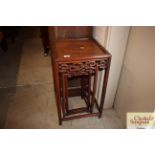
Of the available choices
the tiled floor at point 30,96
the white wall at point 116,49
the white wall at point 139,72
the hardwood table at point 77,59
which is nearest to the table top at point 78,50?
the hardwood table at point 77,59

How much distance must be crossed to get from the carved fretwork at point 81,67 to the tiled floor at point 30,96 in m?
0.65

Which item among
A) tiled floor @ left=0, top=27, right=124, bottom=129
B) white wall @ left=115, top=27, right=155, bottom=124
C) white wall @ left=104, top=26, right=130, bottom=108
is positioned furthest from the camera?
tiled floor @ left=0, top=27, right=124, bottom=129

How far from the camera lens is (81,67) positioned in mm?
1104

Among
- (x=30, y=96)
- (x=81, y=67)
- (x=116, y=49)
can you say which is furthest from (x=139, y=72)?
(x=30, y=96)

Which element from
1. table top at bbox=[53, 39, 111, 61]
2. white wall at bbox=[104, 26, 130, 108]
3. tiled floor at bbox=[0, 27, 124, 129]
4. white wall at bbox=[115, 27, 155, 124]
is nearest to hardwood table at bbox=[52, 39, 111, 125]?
table top at bbox=[53, 39, 111, 61]

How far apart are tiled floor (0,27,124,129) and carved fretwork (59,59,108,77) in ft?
2.14

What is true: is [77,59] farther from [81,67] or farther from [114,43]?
[114,43]

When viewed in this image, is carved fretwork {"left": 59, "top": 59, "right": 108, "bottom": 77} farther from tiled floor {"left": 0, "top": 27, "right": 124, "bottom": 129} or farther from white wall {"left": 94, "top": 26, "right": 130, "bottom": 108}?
tiled floor {"left": 0, "top": 27, "right": 124, "bottom": 129}

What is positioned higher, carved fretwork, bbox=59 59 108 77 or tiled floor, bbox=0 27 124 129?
carved fretwork, bbox=59 59 108 77

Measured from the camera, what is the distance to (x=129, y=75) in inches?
50.5

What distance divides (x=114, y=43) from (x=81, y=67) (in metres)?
0.38

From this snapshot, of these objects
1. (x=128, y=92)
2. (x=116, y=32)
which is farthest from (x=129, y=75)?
(x=116, y=32)

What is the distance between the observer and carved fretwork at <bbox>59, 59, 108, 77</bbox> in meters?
1.07
